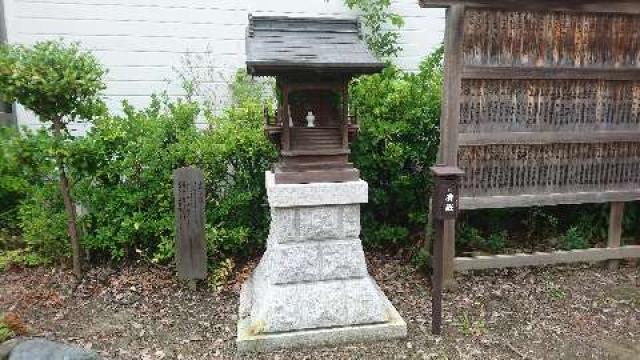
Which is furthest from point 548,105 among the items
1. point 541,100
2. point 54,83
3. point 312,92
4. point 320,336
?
point 54,83

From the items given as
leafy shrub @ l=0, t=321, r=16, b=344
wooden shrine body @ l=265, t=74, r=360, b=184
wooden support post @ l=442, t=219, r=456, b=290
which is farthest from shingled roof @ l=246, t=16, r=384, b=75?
leafy shrub @ l=0, t=321, r=16, b=344

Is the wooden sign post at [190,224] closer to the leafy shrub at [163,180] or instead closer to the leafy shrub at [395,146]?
the leafy shrub at [163,180]

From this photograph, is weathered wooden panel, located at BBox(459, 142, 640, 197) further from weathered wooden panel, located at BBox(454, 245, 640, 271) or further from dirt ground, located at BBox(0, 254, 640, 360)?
dirt ground, located at BBox(0, 254, 640, 360)

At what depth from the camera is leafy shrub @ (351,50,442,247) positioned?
6.33 meters

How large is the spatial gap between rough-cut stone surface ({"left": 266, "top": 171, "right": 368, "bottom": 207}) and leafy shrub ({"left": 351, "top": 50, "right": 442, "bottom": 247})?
5.48ft

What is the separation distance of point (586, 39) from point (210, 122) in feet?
15.1

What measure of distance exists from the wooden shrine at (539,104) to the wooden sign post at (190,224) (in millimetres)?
2710

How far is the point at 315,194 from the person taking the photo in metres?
4.65

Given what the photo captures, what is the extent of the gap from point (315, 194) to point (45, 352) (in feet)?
8.33

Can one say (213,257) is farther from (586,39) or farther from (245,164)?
(586,39)

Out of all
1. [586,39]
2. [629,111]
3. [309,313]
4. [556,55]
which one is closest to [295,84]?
[309,313]

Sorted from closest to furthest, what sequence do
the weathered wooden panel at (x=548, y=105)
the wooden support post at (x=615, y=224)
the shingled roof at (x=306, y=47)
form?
1. the shingled roof at (x=306, y=47)
2. the weathered wooden panel at (x=548, y=105)
3. the wooden support post at (x=615, y=224)

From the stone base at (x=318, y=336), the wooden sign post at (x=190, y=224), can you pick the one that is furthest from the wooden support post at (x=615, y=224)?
the wooden sign post at (x=190, y=224)

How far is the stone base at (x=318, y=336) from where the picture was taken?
Result: 465 cm
